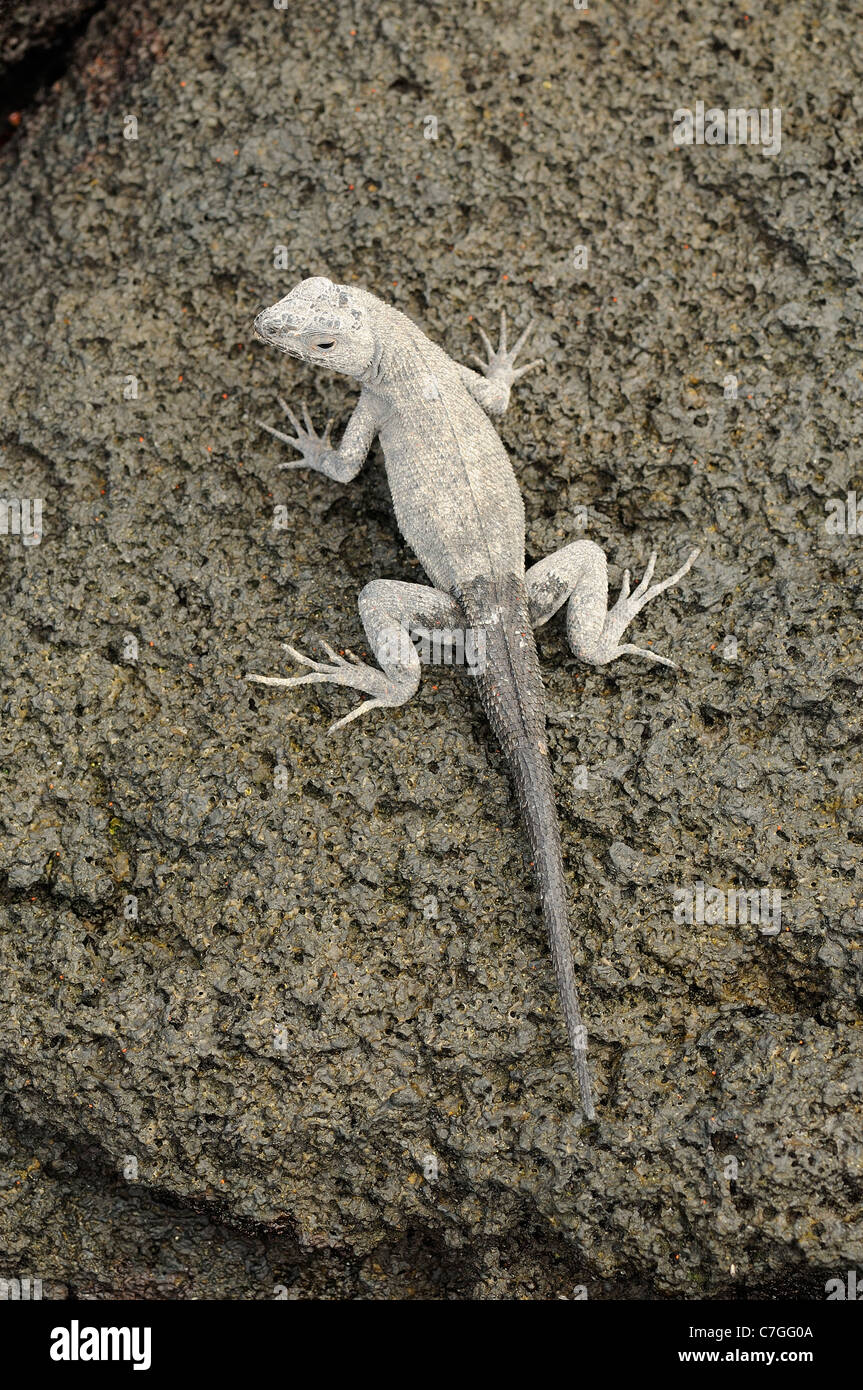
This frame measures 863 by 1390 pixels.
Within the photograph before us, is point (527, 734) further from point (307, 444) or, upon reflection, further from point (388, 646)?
point (307, 444)

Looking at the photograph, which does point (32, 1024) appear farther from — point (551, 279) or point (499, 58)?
point (499, 58)

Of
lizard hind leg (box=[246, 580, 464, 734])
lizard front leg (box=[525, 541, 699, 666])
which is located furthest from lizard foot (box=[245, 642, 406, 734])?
lizard front leg (box=[525, 541, 699, 666])

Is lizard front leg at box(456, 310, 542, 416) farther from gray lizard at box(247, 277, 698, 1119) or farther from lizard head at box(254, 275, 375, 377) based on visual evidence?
lizard head at box(254, 275, 375, 377)

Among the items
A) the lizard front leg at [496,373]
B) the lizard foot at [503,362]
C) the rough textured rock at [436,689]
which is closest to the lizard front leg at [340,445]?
the rough textured rock at [436,689]

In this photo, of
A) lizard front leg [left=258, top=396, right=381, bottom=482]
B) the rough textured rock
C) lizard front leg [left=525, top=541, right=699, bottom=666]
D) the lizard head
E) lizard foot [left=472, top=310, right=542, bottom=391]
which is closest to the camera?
the rough textured rock

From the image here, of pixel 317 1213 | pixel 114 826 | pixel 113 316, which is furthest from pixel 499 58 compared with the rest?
pixel 317 1213

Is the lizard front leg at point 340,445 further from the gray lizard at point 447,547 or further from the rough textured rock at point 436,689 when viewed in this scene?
the rough textured rock at point 436,689
